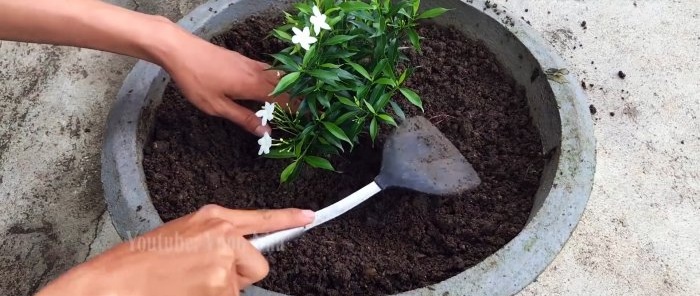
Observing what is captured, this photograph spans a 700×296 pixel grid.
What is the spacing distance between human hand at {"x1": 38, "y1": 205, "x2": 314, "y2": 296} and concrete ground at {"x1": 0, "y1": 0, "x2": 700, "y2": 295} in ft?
3.16

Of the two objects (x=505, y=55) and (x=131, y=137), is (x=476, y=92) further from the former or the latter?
(x=131, y=137)

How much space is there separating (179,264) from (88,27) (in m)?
0.76

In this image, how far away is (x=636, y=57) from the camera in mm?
2457

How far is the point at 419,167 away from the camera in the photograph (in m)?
1.80

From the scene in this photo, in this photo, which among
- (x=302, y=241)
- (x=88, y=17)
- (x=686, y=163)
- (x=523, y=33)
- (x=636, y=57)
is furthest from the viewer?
(x=636, y=57)

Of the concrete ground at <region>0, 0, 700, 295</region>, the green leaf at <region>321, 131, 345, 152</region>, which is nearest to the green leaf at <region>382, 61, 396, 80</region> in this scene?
the green leaf at <region>321, 131, 345, 152</region>

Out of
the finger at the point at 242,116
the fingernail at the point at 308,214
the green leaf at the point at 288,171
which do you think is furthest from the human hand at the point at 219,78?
the fingernail at the point at 308,214

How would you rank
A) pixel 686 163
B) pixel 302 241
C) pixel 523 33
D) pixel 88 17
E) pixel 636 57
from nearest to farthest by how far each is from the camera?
1. pixel 88 17
2. pixel 302 241
3. pixel 523 33
4. pixel 686 163
5. pixel 636 57

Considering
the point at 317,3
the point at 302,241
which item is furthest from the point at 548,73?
the point at 302,241

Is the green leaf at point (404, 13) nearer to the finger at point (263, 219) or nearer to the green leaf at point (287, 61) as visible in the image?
the green leaf at point (287, 61)

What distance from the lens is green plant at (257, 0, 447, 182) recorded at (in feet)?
5.38

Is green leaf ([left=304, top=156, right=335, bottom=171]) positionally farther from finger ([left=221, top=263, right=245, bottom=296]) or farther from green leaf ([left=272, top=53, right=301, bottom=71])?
finger ([left=221, top=263, right=245, bottom=296])

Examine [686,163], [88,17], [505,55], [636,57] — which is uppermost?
[88,17]

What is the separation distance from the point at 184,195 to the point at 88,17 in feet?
1.77
